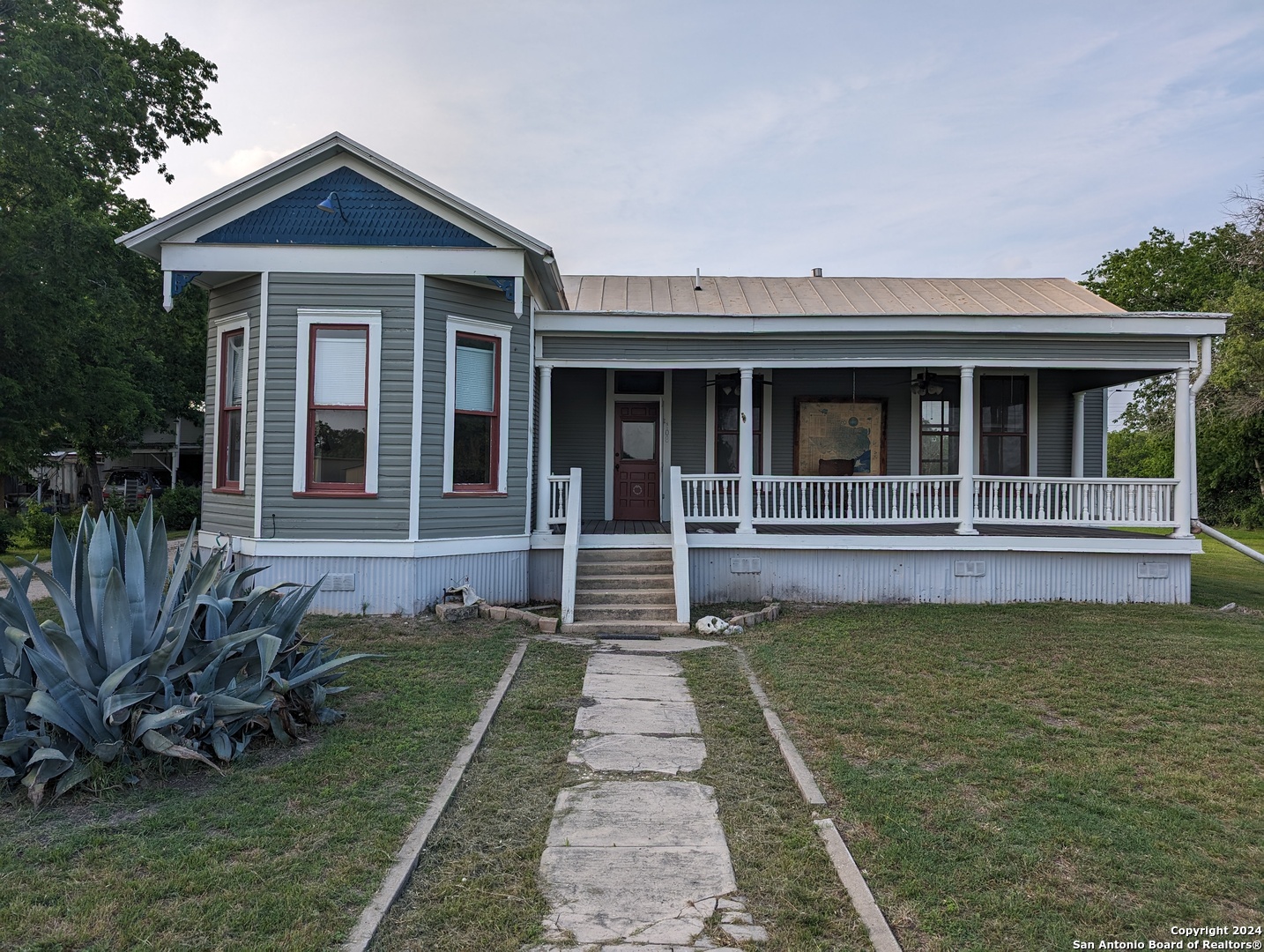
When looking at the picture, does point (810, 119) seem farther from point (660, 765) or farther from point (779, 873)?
point (779, 873)

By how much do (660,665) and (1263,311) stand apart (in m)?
25.4

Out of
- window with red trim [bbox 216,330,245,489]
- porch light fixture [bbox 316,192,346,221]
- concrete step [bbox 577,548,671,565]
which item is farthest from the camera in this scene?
concrete step [bbox 577,548,671,565]

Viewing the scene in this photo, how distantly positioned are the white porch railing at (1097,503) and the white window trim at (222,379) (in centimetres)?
929

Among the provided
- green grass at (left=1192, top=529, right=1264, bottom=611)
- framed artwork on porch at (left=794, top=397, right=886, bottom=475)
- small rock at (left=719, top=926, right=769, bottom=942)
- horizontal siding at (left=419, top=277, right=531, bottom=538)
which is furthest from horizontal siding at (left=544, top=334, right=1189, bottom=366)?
small rock at (left=719, top=926, right=769, bottom=942)

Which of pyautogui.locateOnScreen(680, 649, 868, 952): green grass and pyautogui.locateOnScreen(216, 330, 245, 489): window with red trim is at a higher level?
pyautogui.locateOnScreen(216, 330, 245, 489): window with red trim

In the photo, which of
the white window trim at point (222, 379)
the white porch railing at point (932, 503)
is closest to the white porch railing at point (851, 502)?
the white porch railing at point (932, 503)

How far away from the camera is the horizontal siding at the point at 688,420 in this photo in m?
12.7

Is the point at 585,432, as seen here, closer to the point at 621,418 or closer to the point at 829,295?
the point at 621,418

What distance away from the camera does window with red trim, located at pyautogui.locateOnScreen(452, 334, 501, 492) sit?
365 inches

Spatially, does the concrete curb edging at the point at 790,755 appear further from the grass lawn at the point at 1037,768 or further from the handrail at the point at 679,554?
the handrail at the point at 679,554

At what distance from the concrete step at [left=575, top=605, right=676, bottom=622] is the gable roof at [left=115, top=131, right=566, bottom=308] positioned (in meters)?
4.17

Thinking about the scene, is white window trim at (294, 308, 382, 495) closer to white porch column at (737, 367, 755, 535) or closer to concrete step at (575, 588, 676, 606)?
concrete step at (575, 588, 676, 606)

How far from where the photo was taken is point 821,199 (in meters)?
16.8

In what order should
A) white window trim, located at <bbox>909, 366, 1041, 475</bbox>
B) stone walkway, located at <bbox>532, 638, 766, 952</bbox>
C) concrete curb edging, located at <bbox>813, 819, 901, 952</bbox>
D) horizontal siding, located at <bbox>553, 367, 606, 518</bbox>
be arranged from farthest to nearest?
white window trim, located at <bbox>909, 366, 1041, 475</bbox>
horizontal siding, located at <bbox>553, 367, 606, 518</bbox>
stone walkway, located at <bbox>532, 638, 766, 952</bbox>
concrete curb edging, located at <bbox>813, 819, 901, 952</bbox>
